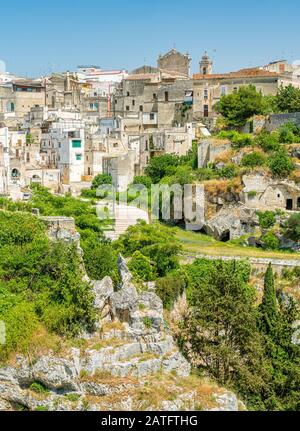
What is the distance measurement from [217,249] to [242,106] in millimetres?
13648

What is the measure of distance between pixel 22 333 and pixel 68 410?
2073mm

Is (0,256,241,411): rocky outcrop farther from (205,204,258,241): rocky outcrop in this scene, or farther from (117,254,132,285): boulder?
(205,204,258,241): rocky outcrop

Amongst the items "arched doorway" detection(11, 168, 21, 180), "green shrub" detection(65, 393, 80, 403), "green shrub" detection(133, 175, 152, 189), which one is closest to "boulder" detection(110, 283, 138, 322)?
"green shrub" detection(65, 393, 80, 403)

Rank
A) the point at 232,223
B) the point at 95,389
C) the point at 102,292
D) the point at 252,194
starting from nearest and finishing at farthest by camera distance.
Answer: the point at 95,389 → the point at 102,292 → the point at 232,223 → the point at 252,194

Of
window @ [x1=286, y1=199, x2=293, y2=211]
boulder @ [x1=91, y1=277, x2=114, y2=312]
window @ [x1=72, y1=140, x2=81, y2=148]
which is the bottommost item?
boulder @ [x1=91, y1=277, x2=114, y2=312]

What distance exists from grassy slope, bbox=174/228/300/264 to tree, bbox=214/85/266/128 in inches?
403

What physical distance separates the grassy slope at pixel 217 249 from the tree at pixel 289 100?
11.1 metres

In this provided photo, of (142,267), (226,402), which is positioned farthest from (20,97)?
(226,402)

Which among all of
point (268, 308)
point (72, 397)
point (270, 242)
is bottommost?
point (72, 397)

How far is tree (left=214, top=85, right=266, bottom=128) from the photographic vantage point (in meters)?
37.4

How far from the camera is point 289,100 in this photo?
3728 centimetres

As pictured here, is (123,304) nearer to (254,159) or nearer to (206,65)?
(254,159)

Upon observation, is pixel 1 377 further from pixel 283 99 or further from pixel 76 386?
pixel 283 99

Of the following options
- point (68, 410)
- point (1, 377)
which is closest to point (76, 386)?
point (68, 410)
